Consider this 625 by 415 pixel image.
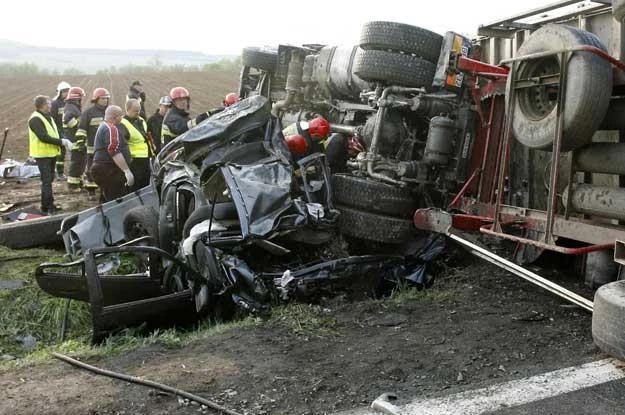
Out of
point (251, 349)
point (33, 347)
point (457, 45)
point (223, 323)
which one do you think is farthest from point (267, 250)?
point (457, 45)

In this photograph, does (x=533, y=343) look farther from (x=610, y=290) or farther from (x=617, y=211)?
(x=617, y=211)

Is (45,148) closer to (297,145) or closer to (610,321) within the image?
(297,145)

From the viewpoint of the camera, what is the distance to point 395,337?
404 cm

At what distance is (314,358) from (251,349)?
0.38 meters

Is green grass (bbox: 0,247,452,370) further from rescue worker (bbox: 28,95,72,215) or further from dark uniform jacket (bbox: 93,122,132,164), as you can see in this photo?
rescue worker (bbox: 28,95,72,215)

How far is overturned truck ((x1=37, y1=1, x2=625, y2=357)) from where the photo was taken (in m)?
4.11

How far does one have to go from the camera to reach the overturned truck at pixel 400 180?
411cm

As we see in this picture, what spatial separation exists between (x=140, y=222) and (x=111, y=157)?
6.57 ft

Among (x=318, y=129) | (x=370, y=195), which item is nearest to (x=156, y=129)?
(x=318, y=129)

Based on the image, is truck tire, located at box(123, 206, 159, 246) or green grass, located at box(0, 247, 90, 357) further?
truck tire, located at box(123, 206, 159, 246)

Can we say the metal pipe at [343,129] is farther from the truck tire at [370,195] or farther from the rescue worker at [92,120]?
the rescue worker at [92,120]

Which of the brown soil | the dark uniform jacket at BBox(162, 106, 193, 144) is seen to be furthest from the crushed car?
the dark uniform jacket at BBox(162, 106, 193, 144)

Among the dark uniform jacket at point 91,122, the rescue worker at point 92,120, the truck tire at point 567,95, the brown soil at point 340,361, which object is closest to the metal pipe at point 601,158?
the truck tire at point 567,95

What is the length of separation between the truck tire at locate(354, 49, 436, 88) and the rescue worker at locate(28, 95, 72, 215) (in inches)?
223
